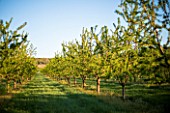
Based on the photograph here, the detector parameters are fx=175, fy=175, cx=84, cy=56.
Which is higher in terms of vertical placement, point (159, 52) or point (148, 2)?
point (148, 2)

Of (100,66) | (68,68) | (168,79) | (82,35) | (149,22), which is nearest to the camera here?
(168,79)

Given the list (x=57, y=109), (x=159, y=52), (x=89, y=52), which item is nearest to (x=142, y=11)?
(x=159, y=52)

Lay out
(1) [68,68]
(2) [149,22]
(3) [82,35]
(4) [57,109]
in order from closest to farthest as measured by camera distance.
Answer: (2) [149,22] < (4) [57,109] < (3) [82,35] < (1) [68,68]

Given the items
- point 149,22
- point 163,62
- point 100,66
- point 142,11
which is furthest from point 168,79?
point 100,66

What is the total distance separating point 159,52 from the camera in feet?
29.2

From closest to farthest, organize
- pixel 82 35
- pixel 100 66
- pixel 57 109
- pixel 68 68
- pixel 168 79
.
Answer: pixel 168 79 < pixel 57 109 < pixel 100 66 < pixel 82 35 < pixel 68 68

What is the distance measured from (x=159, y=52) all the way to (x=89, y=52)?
14344 millimetres

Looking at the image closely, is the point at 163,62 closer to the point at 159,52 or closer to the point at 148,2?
the point at 159,52

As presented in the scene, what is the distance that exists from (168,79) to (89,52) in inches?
578

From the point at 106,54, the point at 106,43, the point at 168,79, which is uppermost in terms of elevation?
the point at 106,43

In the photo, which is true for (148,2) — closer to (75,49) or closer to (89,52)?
(89,52)

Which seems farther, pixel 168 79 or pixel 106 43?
pixel 106 43

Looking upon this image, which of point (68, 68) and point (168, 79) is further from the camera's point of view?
point (68, 68)

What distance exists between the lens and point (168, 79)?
8.74 meters
